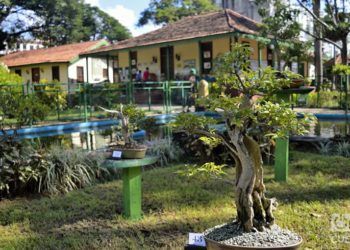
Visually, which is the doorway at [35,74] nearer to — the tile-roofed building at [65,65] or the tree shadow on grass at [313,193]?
the tile-roofed building at [65,65]

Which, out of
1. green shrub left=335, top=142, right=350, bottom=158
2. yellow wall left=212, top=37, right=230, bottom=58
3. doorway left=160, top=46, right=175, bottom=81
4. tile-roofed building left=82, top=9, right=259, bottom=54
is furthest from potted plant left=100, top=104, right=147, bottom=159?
doorway left=160, top=46, right=175, bottom=81

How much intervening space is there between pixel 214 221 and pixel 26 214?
2.07m

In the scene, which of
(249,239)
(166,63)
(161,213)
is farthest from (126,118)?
(166,63)

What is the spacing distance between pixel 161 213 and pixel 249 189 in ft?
6.74

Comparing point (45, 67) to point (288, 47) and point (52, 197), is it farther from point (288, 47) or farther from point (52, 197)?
point (52, 197)

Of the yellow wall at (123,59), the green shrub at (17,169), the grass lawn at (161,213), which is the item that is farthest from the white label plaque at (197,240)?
the yellow wall at (123,59)

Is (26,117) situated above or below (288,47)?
below

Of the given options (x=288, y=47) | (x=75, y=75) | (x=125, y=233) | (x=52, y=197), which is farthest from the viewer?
(x=75, y=75)

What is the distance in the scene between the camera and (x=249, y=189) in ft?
8.62

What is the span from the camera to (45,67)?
94.9 feet

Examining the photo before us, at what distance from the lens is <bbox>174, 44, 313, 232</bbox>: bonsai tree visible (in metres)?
2.54

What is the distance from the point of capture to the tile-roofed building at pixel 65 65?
90.1 ft

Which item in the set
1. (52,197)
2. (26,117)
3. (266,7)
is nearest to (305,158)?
(52,197)

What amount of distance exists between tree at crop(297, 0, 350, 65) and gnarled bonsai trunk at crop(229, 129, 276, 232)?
16.6m
